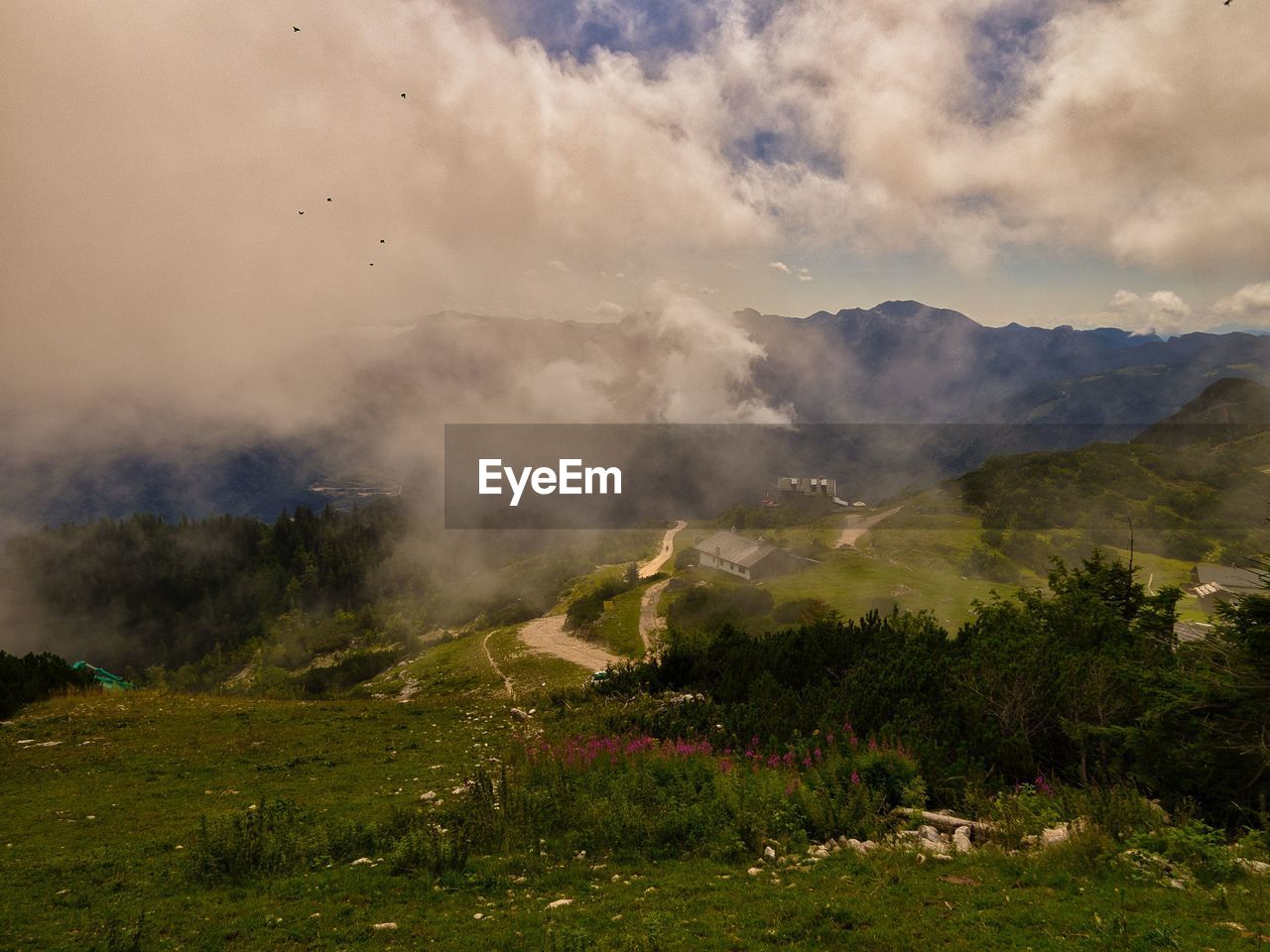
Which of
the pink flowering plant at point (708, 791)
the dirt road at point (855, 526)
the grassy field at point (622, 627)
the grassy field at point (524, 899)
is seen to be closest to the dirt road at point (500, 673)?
the grassy field at point (622, 627)

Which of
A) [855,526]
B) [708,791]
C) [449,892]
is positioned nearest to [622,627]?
[708,791]

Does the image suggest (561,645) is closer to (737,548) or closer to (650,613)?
(650,613)

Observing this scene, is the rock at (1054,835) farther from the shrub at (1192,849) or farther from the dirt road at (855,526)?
the dirt road at (855,526)

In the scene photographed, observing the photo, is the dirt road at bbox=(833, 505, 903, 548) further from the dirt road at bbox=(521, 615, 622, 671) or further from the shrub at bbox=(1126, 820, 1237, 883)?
the shrub at bbox=(1126, 820, 1237, 883)

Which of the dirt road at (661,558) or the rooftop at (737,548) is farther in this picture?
the dirt road at (661,558)

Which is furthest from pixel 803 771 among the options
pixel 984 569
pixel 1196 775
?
pixel 984 569

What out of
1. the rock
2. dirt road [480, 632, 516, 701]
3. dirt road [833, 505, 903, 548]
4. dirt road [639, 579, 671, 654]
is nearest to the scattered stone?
the rock
